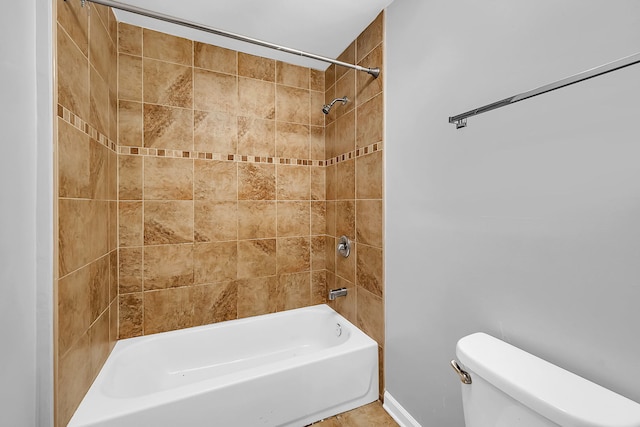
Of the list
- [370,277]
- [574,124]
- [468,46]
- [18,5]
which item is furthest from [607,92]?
[18,5]

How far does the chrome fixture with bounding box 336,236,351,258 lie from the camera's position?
1.87m

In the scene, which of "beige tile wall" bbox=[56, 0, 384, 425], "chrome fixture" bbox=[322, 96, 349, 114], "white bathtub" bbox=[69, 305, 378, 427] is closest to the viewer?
"white bathtub" bbox=[69, 305, 378, 427]

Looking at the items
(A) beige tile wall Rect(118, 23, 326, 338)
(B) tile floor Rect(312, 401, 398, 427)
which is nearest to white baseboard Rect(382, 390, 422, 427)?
(B) tile floor Rect(312, 401, 398, 427)

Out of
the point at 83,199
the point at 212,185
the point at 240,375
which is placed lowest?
the point at 240,375

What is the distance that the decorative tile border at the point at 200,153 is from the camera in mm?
1200

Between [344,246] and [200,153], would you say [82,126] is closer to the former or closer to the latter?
[200,153]

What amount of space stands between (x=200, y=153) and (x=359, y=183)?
1115 mm

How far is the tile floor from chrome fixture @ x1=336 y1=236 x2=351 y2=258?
3.03ft

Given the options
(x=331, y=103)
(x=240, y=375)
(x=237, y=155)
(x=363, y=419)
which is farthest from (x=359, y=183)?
(x=363, y=419)

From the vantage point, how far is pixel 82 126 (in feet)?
3.79

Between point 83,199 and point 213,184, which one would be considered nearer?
point 83,199

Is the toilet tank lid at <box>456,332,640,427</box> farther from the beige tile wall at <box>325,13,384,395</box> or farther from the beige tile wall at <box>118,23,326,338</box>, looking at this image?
the beige tile wall at <box>118,23,326,338</box>

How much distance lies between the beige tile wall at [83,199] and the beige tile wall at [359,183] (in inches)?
56.4

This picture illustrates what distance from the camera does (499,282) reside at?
96 cm
